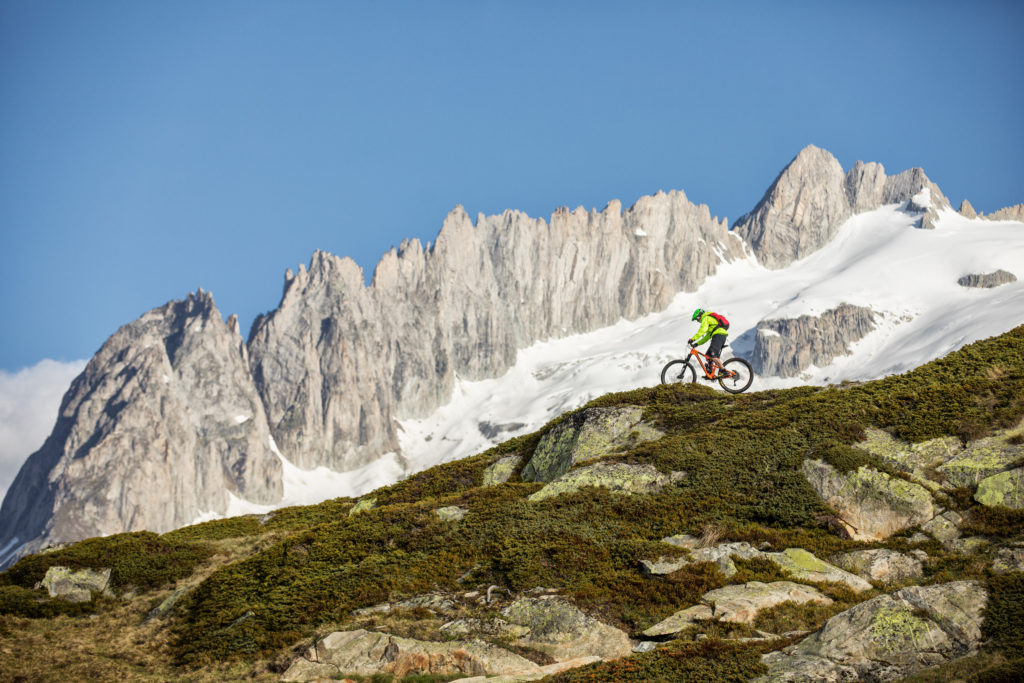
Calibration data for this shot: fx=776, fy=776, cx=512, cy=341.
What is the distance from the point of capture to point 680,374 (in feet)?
127

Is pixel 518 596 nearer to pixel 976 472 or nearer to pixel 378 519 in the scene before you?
pixel 378 519

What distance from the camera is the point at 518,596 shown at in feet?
69.3

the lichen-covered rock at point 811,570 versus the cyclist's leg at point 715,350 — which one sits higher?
the cyclist's leg at point 715,350

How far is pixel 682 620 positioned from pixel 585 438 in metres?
15.5

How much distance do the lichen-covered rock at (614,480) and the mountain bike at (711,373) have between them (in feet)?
26.6

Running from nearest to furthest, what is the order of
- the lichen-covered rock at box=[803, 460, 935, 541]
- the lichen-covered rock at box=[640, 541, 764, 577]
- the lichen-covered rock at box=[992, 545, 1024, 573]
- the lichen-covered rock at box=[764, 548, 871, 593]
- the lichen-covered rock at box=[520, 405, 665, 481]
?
the lichen-covered rock at box=[992, 545, 1024, 573] < the lichen-covered rock at box=[764, 548, 871, 593] < the lichen-covered rock at box=[640, 541, 764, 577] < the lichen-covered rock at box=[803, 460, 935, 541] < the lichen-covered rock at box=[520, 405, 665, 481]

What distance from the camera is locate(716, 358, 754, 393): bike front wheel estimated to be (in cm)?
3722

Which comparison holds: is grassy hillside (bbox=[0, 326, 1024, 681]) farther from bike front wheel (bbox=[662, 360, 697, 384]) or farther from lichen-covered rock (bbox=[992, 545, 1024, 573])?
bike front wheel (bbox=[662, 360, 697, 384])

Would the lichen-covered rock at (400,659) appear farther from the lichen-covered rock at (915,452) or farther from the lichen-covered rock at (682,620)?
the lichen-covered rock at (915,452)

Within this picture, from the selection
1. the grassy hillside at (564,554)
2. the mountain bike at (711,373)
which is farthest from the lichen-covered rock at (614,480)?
the mountain bike at (711,373)

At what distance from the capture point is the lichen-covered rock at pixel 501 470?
35250 mm

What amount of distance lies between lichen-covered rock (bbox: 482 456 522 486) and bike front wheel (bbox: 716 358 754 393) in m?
8.58

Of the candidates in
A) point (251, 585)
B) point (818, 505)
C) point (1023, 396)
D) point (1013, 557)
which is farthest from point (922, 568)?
point (251, 585)

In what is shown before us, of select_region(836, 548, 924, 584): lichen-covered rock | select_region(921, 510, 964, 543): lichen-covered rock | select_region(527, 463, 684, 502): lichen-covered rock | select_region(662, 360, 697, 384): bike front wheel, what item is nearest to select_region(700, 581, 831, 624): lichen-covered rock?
select_region(836, 548, 924, 584): lichen-covered rock
